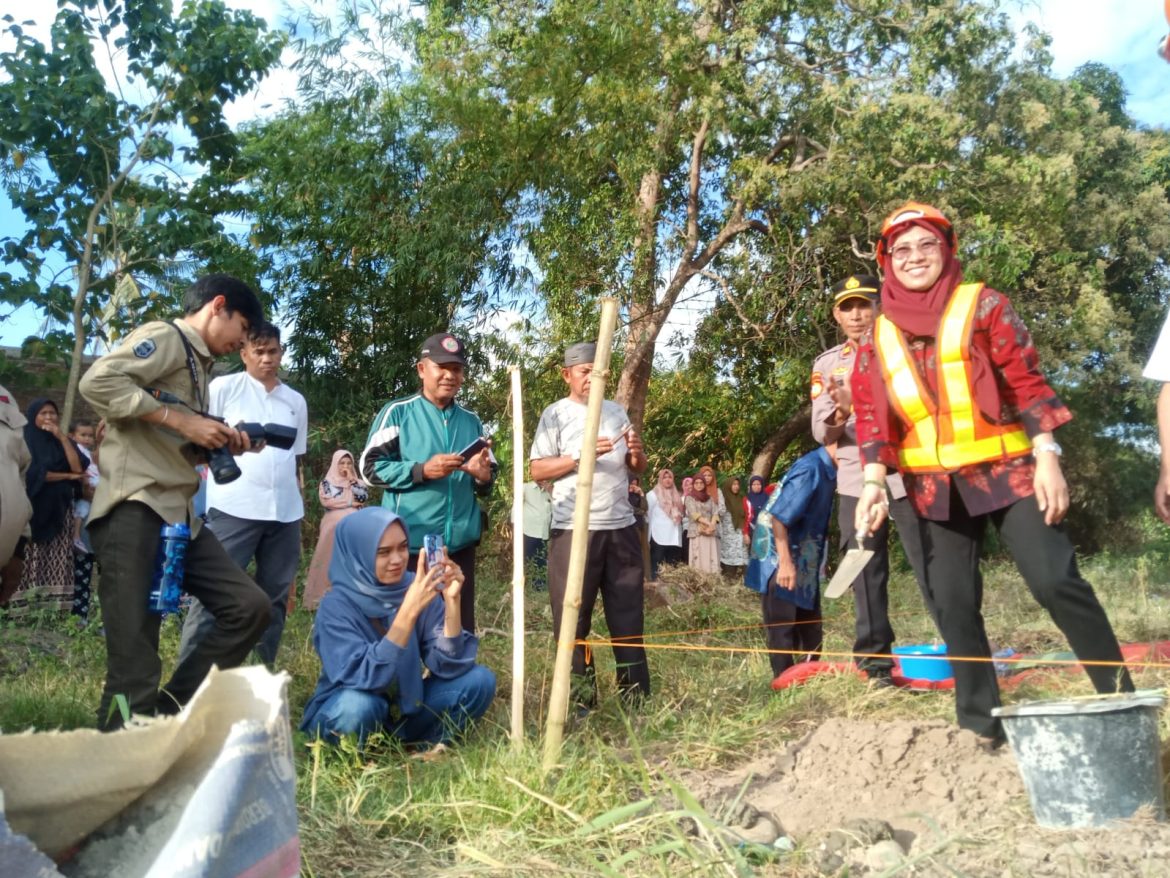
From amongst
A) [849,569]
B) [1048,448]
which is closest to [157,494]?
[849,569]

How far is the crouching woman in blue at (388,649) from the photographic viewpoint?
3602 millimetres

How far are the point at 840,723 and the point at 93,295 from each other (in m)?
6.54

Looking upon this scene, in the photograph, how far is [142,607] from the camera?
11.4 feet

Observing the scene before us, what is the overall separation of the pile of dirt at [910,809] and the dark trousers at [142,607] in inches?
62.0

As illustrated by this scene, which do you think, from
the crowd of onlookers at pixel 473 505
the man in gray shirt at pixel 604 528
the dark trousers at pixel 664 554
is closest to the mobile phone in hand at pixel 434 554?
the crowd of onlookers at pixel 473 505

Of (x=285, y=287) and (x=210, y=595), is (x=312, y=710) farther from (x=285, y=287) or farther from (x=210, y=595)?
(x=285, y=287)

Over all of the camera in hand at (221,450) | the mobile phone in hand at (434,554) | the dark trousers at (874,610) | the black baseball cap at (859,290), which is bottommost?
the dark trousers at (874,610)

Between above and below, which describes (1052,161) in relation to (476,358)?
above

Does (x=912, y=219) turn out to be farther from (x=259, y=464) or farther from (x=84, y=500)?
(x=84, y=500)

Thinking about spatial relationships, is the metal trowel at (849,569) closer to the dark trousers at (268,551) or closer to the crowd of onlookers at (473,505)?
the crowd of onlookers at (473,505)

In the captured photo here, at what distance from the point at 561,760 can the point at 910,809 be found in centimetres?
98

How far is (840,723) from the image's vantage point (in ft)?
11.1

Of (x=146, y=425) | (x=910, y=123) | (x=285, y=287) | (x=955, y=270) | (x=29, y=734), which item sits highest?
(x=910, y=123)

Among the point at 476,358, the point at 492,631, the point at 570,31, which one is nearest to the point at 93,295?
the point at 476,358
